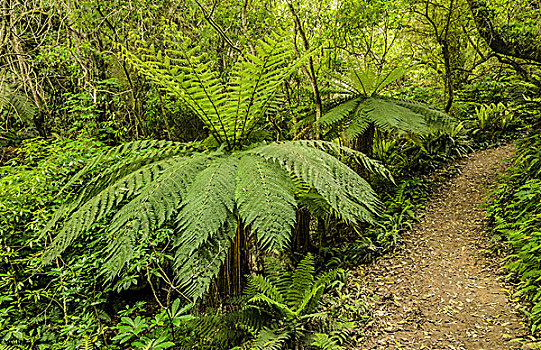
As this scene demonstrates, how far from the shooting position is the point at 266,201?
1.10 m

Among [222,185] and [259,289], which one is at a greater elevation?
[222,185]

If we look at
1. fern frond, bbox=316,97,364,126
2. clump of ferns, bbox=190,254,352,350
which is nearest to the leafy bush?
clump of ferns, bbox=190,254,352,350

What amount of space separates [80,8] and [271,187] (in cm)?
344

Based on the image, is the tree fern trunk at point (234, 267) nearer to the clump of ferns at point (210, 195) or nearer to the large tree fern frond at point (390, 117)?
the clump of ferns at point (210, 195)

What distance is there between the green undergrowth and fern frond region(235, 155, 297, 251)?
2.03m

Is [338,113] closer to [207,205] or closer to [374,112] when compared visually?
[374,112]

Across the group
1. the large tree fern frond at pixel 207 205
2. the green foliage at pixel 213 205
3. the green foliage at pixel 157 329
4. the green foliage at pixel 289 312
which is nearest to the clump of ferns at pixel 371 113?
the green foliage at pixel 289 312

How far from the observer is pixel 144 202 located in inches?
45.7

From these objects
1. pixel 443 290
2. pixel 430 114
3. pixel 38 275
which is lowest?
pixel 443 290

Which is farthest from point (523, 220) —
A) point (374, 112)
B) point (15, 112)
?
point (15, 112)

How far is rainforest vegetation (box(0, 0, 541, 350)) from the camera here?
1197 mm

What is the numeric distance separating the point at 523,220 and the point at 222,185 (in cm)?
296

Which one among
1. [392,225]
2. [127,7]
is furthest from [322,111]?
[127,7]

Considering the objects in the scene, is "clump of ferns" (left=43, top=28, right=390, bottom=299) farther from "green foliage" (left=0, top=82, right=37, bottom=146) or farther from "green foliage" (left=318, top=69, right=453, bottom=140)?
"green foliage" (left=0, top=82, right=37, bottom=146)
